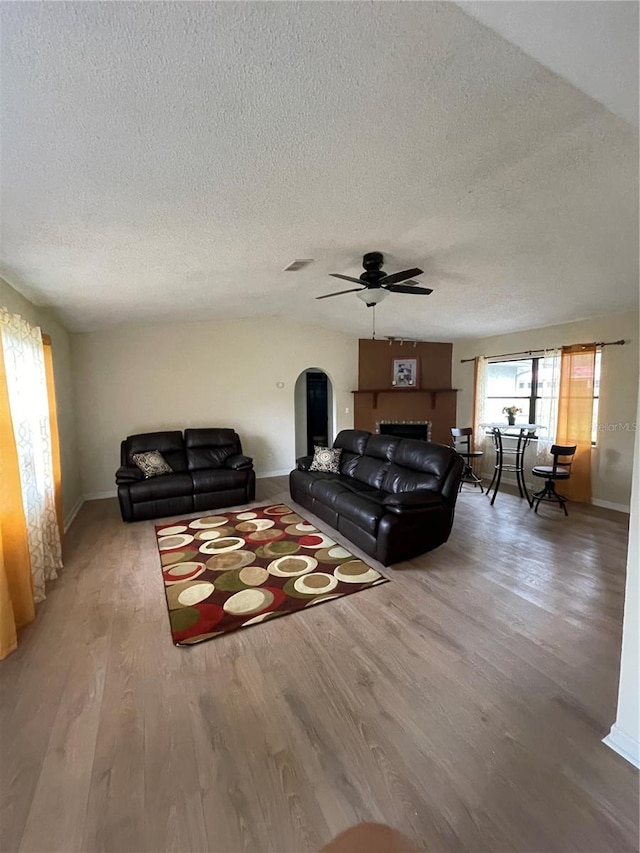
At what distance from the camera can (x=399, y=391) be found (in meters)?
6.62

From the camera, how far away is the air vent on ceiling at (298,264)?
306cm

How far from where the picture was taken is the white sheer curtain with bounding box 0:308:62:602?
235cm

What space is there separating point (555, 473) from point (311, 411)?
452cm

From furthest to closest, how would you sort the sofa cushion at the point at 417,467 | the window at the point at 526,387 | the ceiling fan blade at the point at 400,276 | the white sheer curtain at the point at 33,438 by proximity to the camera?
the window at the point at 526,387
the sofa cushion at the point at 417,467
the ceiling fan blade at the point at 400,276
the white sheer curtain at the point at 33,438

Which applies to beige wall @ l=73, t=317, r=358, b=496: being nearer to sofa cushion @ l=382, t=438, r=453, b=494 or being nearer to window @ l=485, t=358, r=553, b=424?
window @ l=485, t=358, r=553, b=424

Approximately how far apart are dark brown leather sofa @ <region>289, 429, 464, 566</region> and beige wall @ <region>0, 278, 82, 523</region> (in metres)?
2.79

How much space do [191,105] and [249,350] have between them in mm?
4695

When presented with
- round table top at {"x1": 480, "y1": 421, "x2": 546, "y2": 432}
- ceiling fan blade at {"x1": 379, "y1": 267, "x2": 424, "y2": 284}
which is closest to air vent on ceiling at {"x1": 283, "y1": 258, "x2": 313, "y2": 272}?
ceiling fan blade at {"x1": 379, "y1": 267, "x2": 424, "y2": 284}

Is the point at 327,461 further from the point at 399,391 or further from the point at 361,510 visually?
the point at 399,391

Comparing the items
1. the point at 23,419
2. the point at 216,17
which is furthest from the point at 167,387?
the point at 216,17

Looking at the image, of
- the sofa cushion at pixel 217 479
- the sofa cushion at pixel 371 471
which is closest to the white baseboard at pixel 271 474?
the sofa cushion at pixel 217 479

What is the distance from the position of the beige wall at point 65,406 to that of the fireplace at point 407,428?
16.0ft

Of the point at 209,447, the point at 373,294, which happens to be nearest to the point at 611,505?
the point at 373,294

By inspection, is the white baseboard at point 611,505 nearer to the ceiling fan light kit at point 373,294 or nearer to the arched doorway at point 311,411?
the ceiling fan light kit at point 373,294
